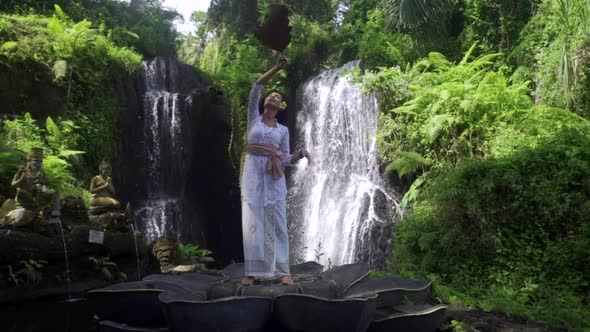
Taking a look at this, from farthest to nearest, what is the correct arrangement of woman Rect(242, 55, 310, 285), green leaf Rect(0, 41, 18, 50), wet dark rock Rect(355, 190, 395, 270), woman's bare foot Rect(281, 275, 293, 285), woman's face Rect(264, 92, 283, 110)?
green leaf Rect(0, 41, 18, 50) < wet dark rock Rect(355, 190, 395, 270) < woman's face Rect(264, 92, 283, 110) < woman Rect(242, 55, 310, 285) < woman's bare foot Rect(281, 275, 293, 285)

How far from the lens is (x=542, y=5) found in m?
12.3

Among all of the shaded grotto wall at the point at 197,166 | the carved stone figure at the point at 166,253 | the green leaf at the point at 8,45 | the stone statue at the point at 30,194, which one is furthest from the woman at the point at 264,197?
the shaded grotto wall at the point at 197,166

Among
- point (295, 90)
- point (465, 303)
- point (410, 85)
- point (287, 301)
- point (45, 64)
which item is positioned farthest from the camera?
point (295, 90)

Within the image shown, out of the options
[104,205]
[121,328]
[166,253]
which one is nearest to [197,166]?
[166,253]

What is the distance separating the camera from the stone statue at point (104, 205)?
10.2m

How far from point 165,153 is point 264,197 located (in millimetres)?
12107

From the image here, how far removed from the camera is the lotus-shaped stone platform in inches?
136

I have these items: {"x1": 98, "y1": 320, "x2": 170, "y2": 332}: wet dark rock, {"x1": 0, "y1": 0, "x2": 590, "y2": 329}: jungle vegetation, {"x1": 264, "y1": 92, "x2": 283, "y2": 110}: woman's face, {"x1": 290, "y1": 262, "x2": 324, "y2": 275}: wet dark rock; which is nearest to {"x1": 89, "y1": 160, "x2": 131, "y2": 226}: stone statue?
{"x1": 0, "y1": 0, "x2": 590, "y2": 329}: jungle vegetation

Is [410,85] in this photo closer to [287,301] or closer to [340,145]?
[340,145]

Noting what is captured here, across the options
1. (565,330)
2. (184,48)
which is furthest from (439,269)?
(184,48)

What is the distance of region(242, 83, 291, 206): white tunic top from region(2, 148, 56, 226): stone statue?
5.86 m

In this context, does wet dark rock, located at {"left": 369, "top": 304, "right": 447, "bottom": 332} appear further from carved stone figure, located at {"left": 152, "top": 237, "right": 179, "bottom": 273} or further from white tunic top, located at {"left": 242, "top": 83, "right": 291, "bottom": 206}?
carved stone figure, located at {"left": 152, "top": 237, "right": 179, "bottom": 273}

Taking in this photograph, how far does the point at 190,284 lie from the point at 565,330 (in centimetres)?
329

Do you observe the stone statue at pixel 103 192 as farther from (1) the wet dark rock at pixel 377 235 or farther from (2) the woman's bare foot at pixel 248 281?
(2) the woman's bare foot at pixel 248 281
